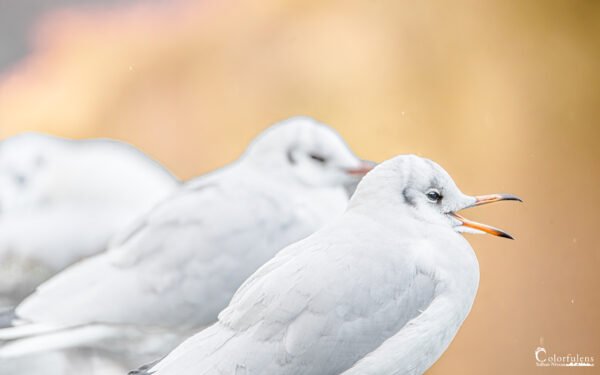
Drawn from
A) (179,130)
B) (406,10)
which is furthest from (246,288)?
(406,10)

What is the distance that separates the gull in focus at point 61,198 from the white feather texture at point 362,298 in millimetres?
A: 466

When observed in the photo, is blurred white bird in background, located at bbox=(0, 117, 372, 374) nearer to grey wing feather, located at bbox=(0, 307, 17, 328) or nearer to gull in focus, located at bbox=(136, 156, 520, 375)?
grey wing feather, located at bbox=(0, 307, 17, 328)

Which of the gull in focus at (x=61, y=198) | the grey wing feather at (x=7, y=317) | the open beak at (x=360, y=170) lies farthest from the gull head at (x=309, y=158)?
the grey wing feather at (x=7, y=317)

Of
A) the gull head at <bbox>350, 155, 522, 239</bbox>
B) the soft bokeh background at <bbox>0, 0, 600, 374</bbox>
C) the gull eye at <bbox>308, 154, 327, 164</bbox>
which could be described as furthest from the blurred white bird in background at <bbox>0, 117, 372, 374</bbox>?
the gull head at <bbox>350, 155, 522, 239</bbox>

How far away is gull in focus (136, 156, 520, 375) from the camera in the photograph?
114cm

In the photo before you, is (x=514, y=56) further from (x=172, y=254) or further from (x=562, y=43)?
(x=172, y=254)

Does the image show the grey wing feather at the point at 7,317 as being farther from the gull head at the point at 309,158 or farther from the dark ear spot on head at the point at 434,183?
the dark ear spot on head at the point at 434,183

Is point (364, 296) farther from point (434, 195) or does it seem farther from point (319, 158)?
point (319, 158)

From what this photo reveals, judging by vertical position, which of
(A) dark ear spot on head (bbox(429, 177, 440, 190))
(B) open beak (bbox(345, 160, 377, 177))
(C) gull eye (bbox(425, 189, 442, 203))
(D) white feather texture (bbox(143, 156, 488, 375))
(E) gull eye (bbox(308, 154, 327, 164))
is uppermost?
(E) gull eye (bbox(308, 154, 327, 164))

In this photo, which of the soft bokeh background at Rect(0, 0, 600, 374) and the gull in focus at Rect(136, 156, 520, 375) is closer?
the gull in focus at Rect(136, 156, 520, 375)

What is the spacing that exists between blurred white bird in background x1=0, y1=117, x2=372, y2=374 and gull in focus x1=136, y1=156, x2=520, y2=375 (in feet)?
0.60

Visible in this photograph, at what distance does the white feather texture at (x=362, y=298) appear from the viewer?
1.14 m

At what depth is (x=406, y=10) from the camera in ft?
5.45

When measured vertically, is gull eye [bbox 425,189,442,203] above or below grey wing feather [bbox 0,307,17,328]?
above
